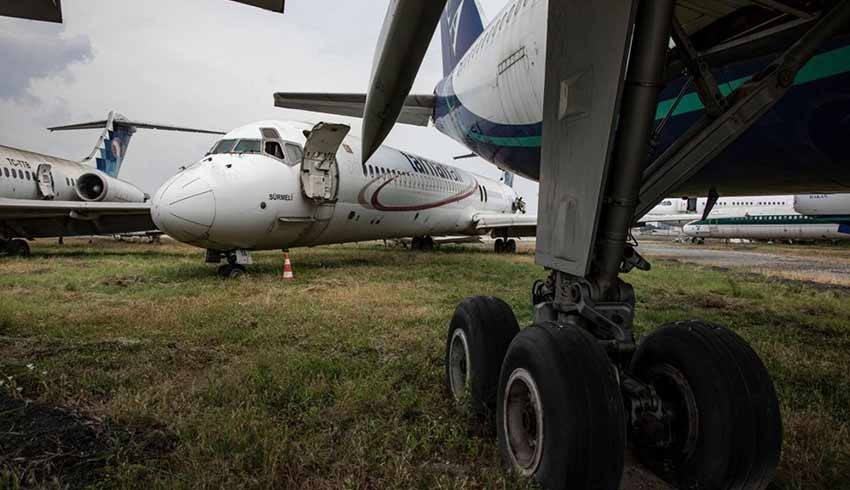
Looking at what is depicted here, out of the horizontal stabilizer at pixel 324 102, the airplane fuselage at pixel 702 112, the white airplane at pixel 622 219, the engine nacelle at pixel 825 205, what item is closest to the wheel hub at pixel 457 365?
the white airplane at pixel 622 219

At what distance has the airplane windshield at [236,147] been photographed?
Answer: 8422 mm

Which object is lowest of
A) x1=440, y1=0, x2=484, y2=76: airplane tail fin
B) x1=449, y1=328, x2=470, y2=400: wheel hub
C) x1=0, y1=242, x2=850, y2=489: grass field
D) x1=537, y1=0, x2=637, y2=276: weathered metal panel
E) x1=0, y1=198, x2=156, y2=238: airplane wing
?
x1=0, y1=242, x2=850, y2=489: grass field

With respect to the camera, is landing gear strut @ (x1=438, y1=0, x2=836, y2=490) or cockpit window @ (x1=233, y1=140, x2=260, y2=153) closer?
landing gear strut @ (x1=438, y1=0, x2=836, y2=490)

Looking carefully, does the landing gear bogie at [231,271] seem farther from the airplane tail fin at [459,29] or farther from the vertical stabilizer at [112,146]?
the vertical stabilizer at [112,146]

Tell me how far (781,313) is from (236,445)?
20.8 ft

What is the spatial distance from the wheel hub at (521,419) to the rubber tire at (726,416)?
58 cm

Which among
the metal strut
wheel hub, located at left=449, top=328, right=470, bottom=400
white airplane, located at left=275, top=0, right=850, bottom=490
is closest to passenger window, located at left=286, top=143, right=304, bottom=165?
white airplane, located at left=275, top=0, right=850, bottom=490

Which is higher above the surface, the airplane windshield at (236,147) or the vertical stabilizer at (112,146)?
the vertical stabilizer at (112,146)

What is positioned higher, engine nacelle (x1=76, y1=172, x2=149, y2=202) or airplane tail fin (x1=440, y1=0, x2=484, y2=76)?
airplane tail fin (x1=440, y1=0, x2=484, y2=76)

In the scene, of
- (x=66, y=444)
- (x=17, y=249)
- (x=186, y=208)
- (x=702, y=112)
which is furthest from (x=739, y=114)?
(x=17, y=249)

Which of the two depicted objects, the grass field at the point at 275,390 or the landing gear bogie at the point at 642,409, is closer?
the landing gear bogie at the point at 642,409

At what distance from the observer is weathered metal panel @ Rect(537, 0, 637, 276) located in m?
1.80

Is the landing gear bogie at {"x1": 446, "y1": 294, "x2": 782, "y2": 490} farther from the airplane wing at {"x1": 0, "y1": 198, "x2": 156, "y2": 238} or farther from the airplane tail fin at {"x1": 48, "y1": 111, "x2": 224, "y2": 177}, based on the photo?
the airplane tail fin at {"x1": 48, "y1": 111, "x2": 224, "y2": 177}

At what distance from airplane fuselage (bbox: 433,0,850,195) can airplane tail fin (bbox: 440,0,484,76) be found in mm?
2615
